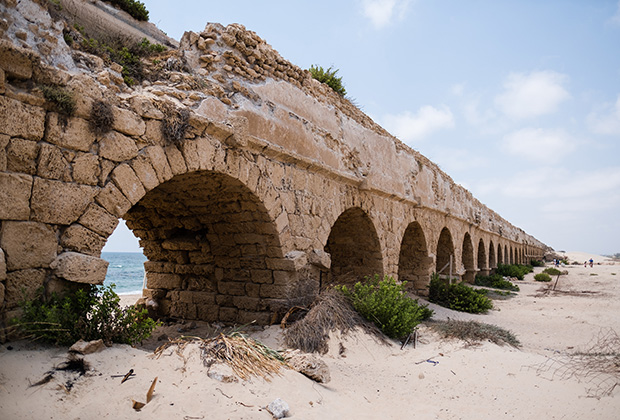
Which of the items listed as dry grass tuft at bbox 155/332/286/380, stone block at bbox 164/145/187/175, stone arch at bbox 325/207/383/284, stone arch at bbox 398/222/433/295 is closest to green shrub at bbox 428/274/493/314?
stone arch at bbox 398/222/433/295

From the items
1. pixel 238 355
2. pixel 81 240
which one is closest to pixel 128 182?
pixel 81 240

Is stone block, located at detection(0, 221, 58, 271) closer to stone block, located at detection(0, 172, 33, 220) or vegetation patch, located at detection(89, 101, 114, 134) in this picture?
stone block, located at detection(0, 172, 33, 220)

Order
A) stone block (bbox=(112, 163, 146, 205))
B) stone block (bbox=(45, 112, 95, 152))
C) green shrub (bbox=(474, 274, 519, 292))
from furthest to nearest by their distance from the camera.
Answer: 1. green shrub (bbox=(474, 274, 519, 292))
2. stone block (bbox=(112, 163, 146, 205))
3. stone block (bbox=(45, 112, 95, 152))

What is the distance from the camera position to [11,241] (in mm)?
2863

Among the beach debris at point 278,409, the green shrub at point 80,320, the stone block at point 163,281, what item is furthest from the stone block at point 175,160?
the stone block at point 163,281

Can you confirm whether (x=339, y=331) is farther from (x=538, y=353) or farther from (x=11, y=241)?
(x=11, y=241)

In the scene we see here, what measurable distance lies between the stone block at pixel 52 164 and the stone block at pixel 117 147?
1.02 ft

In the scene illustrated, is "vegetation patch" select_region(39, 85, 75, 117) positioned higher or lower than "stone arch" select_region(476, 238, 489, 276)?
higher

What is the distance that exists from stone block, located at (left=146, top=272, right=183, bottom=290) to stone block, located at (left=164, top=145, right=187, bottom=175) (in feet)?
9.25

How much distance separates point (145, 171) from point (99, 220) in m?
0.61

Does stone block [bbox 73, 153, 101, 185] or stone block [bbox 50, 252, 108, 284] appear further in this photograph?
stone block [bbox 73, 153, 101, 185]

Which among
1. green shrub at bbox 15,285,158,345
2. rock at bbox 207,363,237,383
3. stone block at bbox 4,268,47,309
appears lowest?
rock at bbox 207,363,237,383

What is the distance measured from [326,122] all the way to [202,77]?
235cm

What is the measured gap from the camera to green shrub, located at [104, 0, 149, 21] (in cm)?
518
